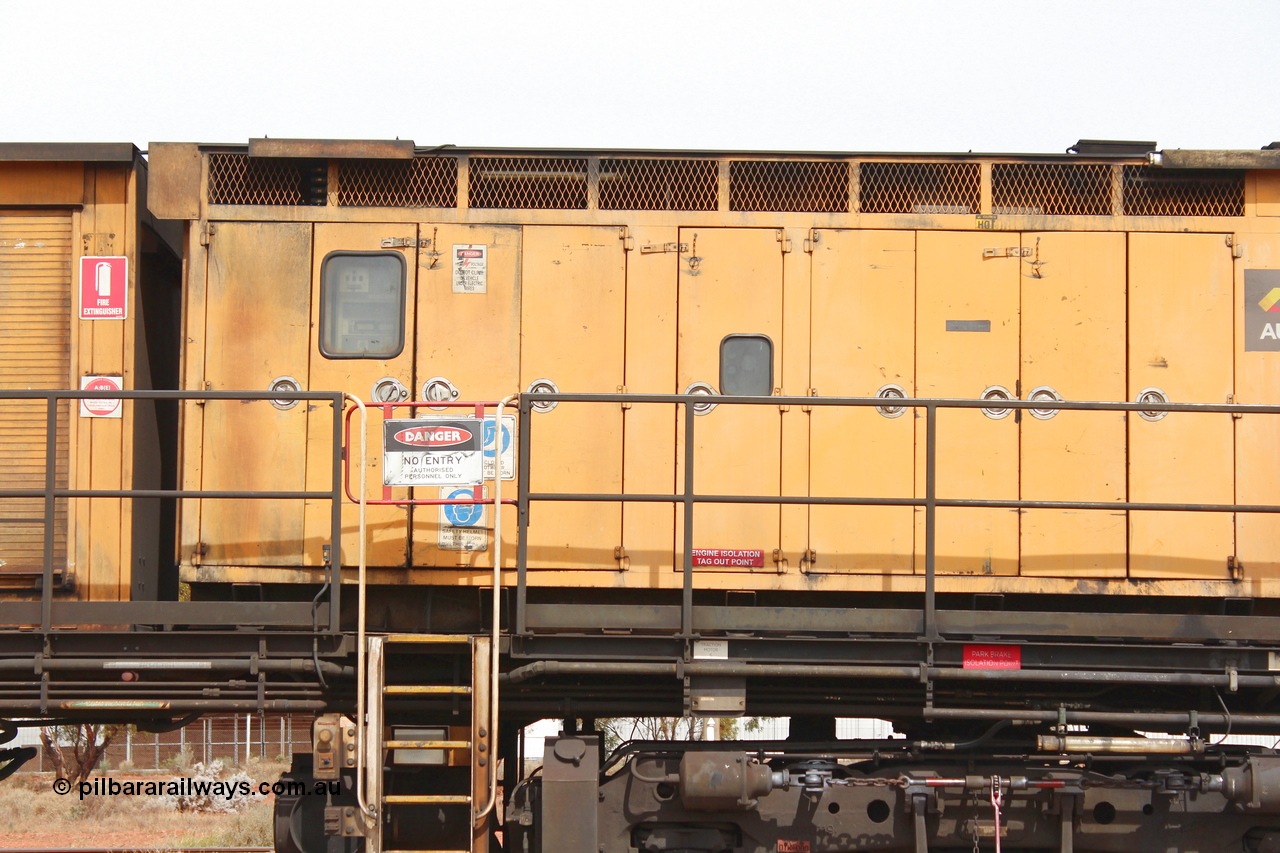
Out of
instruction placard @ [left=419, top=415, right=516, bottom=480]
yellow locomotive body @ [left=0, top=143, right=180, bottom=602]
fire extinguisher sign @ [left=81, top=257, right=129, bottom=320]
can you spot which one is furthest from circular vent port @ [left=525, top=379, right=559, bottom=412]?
fire extinguisher sign @ [left=81, top=257, right=129, bottom=320]

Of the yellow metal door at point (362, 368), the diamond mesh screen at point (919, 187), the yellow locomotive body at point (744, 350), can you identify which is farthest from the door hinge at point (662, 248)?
the yellow metal door at point (362, 368)

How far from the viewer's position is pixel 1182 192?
648 cm

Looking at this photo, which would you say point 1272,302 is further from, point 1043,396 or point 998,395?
point 998,395

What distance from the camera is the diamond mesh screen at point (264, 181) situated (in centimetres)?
638

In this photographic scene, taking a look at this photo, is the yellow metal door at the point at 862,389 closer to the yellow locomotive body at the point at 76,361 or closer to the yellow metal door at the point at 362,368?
the yellow metal door at the point at 362,368

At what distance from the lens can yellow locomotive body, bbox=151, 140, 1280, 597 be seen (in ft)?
20.1

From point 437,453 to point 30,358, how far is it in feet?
9.45

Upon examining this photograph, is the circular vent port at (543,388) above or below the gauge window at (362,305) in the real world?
below

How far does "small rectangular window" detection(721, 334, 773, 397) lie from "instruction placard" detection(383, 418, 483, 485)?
5.58 feet

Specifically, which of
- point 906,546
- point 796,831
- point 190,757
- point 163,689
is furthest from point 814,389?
point 190,757

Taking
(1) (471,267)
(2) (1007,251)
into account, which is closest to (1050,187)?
(2) (1007,251)

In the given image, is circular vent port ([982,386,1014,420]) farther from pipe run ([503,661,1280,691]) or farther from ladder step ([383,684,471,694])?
ladder step ([383,684,471,694])

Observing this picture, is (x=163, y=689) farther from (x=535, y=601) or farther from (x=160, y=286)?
(x=160, y=286)

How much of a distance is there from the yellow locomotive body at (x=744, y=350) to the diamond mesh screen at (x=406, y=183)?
2cm
